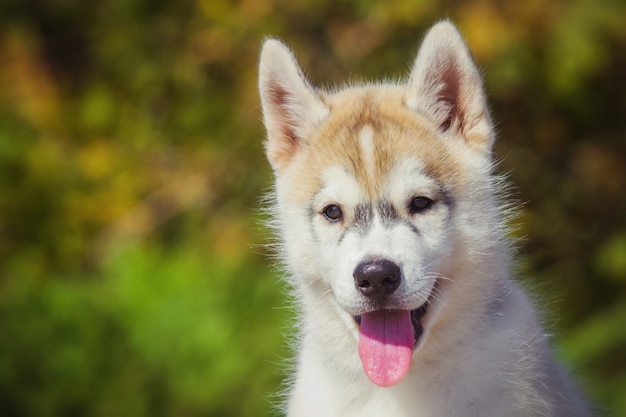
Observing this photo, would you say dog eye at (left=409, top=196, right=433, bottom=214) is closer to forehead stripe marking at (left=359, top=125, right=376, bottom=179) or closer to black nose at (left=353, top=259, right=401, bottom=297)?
forehead stripe marking at (left=359, top=125, right=376, bottom=179)

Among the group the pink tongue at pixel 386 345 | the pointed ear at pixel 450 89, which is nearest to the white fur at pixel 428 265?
the pointed ear at pixel 450 89

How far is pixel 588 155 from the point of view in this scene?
11367mm

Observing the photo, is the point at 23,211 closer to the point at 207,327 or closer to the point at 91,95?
the point at 91,95

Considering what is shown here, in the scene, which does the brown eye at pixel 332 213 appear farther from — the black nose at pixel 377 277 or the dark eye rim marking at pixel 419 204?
the black nose at pixel 377 277

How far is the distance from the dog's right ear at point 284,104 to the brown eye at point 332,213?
1.72 feet

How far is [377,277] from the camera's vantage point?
432 cm

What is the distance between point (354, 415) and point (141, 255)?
693 centimetres

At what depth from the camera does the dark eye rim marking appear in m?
4.64

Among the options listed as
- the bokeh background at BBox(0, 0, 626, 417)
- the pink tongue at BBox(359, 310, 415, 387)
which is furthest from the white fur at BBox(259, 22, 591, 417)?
the bokeh background at BBox(0, 0, 626, 417)

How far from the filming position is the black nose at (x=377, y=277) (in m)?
4.32

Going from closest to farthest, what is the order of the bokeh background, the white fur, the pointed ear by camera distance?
the white fur, the pointed ear, the bokeh background

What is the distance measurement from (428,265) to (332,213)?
21.6 inches

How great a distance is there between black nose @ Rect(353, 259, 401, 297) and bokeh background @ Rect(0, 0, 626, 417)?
388 centimetres

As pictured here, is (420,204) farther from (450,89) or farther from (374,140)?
(450,89)
